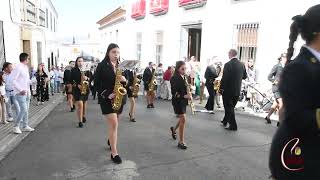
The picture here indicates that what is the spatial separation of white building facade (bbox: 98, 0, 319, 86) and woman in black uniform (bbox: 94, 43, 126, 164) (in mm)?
7061

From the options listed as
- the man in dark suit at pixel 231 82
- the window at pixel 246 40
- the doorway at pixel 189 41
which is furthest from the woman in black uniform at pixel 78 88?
the doorway at pixel 189 41

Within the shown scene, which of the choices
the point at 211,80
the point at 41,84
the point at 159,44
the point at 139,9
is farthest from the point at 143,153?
the point at 139,9

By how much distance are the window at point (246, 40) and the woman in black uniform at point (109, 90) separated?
804 centimetres

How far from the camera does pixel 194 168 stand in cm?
512

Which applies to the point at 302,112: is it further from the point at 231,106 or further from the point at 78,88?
the point at 78,88

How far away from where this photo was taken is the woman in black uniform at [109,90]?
5246 millimetres

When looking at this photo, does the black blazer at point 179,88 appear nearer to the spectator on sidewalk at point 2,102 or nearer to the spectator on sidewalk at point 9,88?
the spectator on sidewalk at point 9,88

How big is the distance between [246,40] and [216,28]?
6.11 feet

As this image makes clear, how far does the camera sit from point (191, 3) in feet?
51.9

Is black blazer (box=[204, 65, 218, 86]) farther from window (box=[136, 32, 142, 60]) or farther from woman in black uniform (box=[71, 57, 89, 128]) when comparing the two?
window (box=[136, 32, 142, 60])

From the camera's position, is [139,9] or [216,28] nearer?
[216,28]

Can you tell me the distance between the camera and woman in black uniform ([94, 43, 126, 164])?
17.2ft

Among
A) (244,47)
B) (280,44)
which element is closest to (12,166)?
(280,44)

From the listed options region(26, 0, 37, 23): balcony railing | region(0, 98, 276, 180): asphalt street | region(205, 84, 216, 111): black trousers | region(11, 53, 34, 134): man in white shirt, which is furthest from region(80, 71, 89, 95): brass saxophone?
region(26, 0, 37, 23): balcony railing
